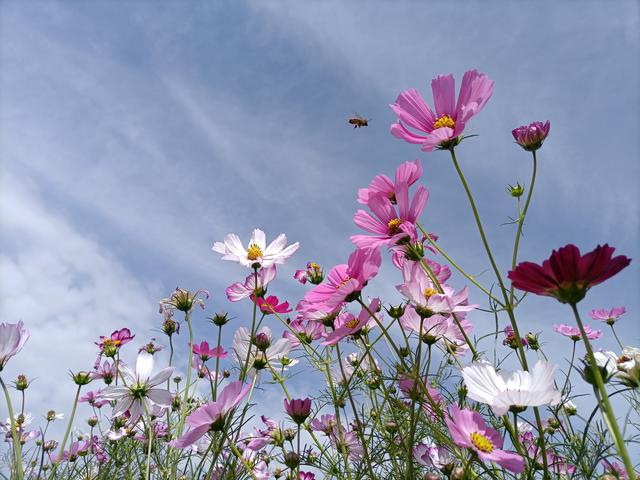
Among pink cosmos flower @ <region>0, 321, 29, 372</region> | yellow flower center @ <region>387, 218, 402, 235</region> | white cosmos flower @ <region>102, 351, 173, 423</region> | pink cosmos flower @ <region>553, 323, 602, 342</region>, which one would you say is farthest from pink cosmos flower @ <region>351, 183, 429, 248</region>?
pink cosmos flower @ <region>553, 323, 602, 342</region>

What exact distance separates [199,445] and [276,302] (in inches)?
18.4

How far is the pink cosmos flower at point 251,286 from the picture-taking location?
4.05ft

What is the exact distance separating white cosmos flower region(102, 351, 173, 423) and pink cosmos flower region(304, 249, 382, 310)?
15.4 inches

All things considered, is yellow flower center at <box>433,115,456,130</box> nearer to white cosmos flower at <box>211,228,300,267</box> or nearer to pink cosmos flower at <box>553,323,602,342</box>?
white cosmos flower at <box>211,228,300,267</box>

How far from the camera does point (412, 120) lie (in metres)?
0.86

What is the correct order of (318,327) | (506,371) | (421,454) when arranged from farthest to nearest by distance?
(318,327), (421,454), (506,371)

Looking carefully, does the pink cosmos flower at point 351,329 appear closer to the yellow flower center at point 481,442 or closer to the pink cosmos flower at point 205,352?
the yellow flower center at point 481,442

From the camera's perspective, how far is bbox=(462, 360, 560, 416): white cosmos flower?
0.59m

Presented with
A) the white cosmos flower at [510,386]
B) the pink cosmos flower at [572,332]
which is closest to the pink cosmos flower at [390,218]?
the white cosmos flower at [510,386]

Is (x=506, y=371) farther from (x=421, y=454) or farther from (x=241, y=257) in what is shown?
(x=241, y=257)

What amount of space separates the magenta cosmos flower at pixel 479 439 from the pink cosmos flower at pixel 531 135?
20.9 inches

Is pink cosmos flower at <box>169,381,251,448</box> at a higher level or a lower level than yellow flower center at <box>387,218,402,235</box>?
lower

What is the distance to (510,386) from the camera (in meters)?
0.67

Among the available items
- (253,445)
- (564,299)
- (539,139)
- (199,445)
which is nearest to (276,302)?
(253,445)
